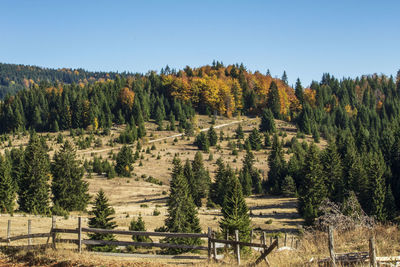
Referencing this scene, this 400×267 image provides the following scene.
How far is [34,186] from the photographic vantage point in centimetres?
5800

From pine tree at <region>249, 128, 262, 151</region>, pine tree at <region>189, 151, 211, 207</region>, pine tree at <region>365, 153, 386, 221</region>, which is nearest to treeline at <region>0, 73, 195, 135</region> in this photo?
pine tree at <region>249, 128, 262, 151</region>

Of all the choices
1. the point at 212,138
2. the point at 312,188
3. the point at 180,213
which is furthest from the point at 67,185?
the point at 212,138

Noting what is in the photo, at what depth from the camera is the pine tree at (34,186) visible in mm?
57031

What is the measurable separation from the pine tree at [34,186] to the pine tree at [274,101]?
384 feet

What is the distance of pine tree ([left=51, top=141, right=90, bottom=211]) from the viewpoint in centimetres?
6125

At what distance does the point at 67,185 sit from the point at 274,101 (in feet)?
384

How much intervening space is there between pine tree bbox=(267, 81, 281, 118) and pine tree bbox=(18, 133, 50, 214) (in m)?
117

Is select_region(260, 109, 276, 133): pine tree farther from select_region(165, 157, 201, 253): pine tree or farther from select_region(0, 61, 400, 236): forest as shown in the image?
select_region(165, 157, 201, 253): pine tree

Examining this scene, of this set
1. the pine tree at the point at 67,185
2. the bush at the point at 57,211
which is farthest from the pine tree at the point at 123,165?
the bush at the point at 57,211

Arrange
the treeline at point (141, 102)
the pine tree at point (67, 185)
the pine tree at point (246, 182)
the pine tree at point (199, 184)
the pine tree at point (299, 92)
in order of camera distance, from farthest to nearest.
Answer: the pine tree at point (299, 92) < the treeline at point (141, 102) < the pine tree at point (246, 182) < the pine tree at point (199, 184) < the pine tree at point (67, 185)

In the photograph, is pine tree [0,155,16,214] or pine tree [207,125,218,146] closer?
pine tree [0,155,16,214]

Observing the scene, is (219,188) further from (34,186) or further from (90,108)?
(90,108)

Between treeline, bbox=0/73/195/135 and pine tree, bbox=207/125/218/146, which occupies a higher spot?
treeline, bbox=0/73/195/135

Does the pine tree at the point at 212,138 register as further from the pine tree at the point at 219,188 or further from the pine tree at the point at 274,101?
the pine tree at the point at 274,101
